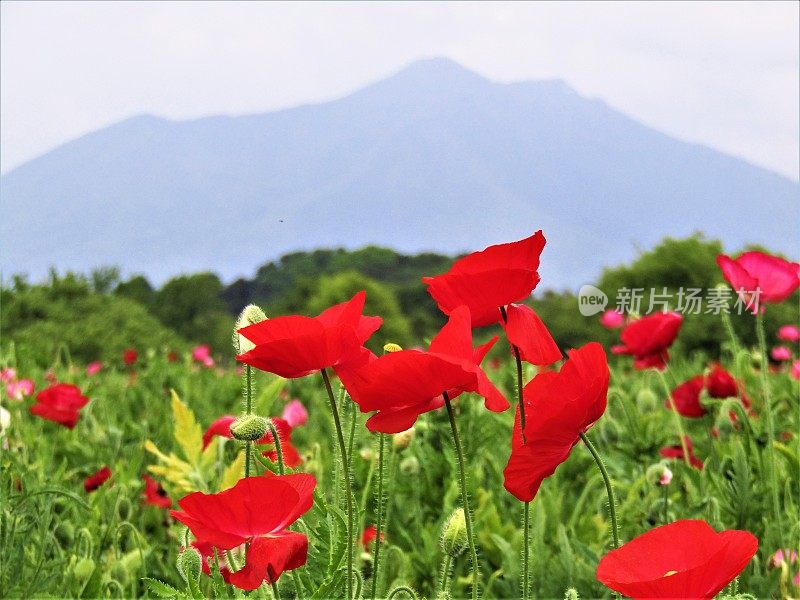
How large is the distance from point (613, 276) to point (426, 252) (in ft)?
27.5

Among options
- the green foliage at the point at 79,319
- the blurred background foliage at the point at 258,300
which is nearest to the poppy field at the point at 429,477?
the blurred background foliage at the point at 258,300

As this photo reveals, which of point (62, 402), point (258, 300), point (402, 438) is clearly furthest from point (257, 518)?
point (258, 300)

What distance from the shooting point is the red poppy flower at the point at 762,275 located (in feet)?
5.33

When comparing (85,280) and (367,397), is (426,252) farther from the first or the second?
(367,397)

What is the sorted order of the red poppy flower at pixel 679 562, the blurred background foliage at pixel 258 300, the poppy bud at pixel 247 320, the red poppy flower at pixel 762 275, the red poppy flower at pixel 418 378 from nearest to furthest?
the red poppy flower at pixel 679 562
the red poppy flower at pixel 418 378
the poppy bud at pixel 247 320
the red poppy flower at pixel 762 275
the blurred background foliage at pixel 258 300

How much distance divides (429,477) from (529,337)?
122 cm

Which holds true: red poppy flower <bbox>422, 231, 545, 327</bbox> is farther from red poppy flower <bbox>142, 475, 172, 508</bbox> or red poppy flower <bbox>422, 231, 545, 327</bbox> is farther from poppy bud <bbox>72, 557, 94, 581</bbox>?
red poppy flower <bbox>142, 475, 172, 508</bbox>

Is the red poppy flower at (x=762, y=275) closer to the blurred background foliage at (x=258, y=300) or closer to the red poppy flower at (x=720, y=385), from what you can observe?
the red poppy flower at (x=720, y=385)

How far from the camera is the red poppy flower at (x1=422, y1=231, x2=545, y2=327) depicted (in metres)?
0.76

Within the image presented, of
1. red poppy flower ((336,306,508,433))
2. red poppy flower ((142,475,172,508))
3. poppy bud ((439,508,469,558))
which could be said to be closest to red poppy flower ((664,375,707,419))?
red poppy flower ((142,475,172,508))

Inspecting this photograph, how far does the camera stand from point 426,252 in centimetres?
2181

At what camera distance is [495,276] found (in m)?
0.76

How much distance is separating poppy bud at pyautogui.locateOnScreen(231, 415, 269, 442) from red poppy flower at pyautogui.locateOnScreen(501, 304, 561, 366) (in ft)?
0.72

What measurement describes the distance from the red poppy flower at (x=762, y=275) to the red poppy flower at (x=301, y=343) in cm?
104
